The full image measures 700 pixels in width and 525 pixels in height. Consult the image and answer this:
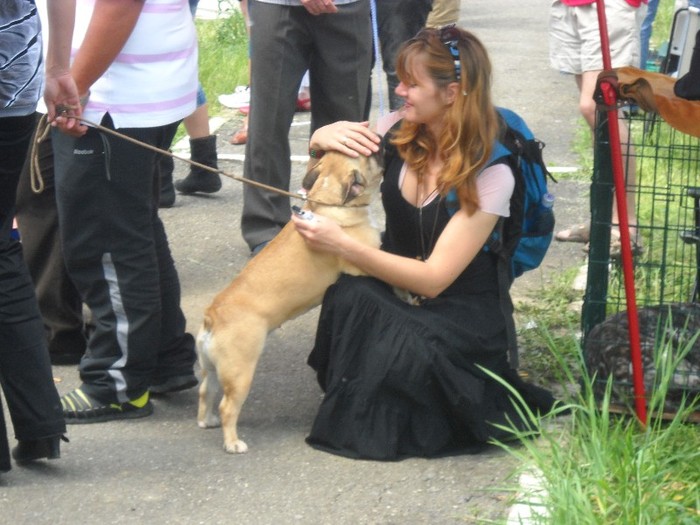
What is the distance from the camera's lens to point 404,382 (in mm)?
3777

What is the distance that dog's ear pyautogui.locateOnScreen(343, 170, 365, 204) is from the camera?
4.04 meters

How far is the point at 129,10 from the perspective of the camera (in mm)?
3699

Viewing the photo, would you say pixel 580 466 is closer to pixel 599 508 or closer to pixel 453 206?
pixel 599 508

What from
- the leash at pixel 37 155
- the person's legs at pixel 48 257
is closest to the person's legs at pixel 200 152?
the person's legs at pixel 48 257

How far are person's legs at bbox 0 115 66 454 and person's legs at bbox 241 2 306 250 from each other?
2054 mm

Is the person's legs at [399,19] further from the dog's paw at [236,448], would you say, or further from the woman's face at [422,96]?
the dog's paw at [236,448]

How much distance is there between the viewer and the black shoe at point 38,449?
3.66m

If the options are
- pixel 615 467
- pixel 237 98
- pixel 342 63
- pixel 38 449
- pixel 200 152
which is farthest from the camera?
pixel 237 98

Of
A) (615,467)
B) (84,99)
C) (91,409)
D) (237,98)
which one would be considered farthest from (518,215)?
(237,98)

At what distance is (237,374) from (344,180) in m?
0.77

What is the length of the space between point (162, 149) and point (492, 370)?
1371 mm

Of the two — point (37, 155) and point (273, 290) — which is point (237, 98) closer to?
point (37, 155)

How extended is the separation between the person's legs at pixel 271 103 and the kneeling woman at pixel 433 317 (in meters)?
1.54

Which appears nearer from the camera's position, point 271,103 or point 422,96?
point 422,96
